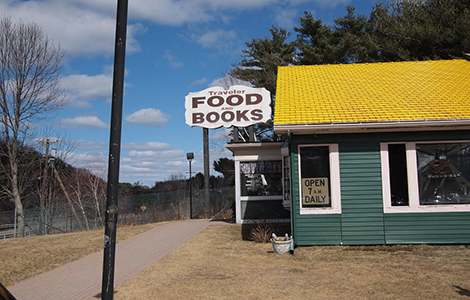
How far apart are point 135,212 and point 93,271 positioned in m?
14.3

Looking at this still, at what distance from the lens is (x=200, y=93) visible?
1661cm

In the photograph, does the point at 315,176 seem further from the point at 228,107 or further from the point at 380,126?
the point at 228,107

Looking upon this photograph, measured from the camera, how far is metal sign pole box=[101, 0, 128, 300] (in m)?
5.18

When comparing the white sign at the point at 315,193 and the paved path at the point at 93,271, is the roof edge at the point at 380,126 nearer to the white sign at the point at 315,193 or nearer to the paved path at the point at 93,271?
the white sign at the point at 315,193

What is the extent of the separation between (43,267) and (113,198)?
6.25 meters

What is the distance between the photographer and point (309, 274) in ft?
26.1

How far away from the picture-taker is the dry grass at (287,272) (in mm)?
6723

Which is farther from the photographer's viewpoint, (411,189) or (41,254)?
(41,254)

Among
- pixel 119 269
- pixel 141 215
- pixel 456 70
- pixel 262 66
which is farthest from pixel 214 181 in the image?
pixel 119 269

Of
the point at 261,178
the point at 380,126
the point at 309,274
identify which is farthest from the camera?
the point at 261,178

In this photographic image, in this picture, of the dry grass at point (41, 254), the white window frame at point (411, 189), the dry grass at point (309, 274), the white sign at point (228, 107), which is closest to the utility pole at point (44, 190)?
the dry grass at point (41, 254)

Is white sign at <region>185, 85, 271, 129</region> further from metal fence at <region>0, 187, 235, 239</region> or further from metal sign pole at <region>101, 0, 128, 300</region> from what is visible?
metal sign pole at <region>101, 0, 128, 300</region>

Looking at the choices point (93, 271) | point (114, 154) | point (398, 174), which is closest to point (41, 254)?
point (93, 271)

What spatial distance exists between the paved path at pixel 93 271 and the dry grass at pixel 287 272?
45 centimetres
